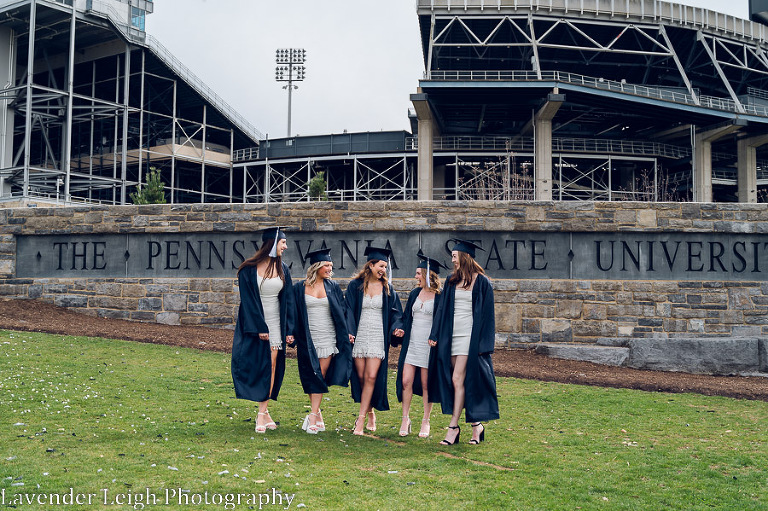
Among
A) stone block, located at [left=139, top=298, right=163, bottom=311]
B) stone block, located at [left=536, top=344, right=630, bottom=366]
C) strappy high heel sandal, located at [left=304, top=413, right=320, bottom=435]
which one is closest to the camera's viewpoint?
strappy high heel sandal, located at [left=304, top=413, right=320, bottom=435]

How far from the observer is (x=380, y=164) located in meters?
43.8

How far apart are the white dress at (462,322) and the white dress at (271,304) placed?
5.89 feet

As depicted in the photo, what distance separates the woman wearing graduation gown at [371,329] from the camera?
7.07 metres

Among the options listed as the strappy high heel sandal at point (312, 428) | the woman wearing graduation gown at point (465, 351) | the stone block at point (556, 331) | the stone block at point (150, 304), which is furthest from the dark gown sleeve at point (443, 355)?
the stone block at point (150, 304)

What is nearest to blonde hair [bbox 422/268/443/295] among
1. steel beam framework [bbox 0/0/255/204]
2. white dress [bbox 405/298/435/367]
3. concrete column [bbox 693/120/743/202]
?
white dress [bbox 405/298/435/367]

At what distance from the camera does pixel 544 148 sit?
122ft

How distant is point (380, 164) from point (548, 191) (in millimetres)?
12106

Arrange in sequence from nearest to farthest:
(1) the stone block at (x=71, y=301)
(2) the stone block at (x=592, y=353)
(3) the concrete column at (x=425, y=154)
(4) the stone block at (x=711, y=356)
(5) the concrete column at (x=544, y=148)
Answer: (4) the stone block at (x=711, y=356) < (2) the stone block at (x=592, y=353) < (1) the stone block at (x=71, y=301) < (5) the concrete column at (x=544, y=148) < (3) the concrete column at (x=425, y=154)

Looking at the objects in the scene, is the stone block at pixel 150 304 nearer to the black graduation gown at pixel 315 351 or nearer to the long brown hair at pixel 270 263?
the long brown hair at pixel 270 263

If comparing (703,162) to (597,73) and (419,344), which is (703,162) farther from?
(419,344)

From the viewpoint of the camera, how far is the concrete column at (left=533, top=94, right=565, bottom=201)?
3597 cm

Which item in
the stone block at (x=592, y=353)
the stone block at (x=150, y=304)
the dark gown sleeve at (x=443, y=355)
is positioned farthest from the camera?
the stone block at (x=150, y=304)

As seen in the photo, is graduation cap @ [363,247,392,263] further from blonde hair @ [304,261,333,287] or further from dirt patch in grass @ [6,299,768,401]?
dirt patch in grass @ [6,299,768,401]

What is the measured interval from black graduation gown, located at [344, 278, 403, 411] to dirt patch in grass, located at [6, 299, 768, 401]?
4.19 metres
